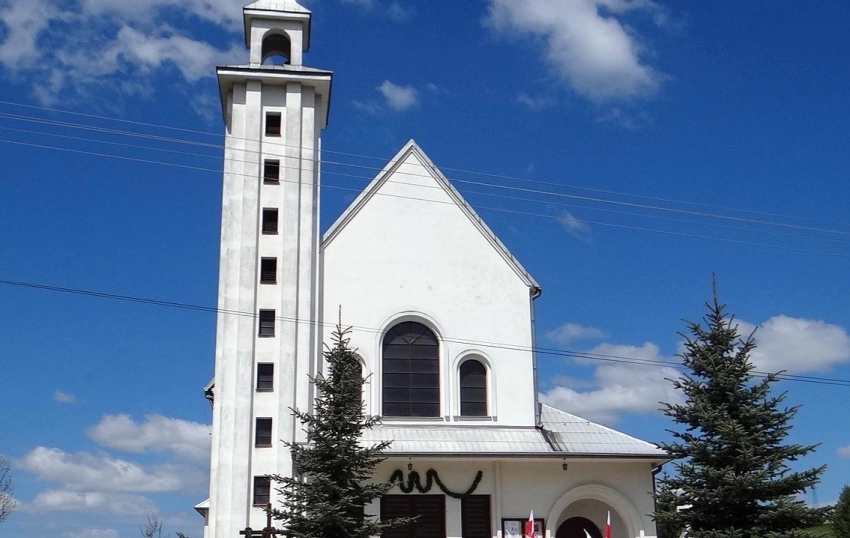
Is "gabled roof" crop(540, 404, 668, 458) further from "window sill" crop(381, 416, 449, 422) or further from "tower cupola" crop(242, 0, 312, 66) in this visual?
"tower cupola" crop(242, 0, 312, 66)

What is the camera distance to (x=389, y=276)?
1150 inches

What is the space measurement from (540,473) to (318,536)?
8266mm

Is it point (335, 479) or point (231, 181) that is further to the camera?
point (231, 181)

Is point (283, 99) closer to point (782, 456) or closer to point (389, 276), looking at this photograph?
point (389, 276)

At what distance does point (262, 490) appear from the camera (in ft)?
86.8

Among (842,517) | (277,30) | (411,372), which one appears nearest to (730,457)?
(842,517)

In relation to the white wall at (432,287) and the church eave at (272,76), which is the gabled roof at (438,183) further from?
the church eave at (272,76)

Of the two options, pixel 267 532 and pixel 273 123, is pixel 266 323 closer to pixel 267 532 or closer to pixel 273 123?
pixel 273 123

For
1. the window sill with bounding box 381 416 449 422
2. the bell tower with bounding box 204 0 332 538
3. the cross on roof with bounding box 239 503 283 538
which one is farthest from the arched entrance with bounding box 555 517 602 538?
the cross on roof with bounding box 239 503 283 538

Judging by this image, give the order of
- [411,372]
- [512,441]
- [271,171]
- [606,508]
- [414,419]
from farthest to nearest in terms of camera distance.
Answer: [271,171] → [411,372] → [606,508] → [414,419] → [512,441]

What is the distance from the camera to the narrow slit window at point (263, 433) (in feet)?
88.5

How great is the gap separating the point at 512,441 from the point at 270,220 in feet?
30.5

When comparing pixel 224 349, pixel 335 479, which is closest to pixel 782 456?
pixel 335 479

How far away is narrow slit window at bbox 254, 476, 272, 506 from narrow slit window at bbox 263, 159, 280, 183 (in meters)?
8.55
